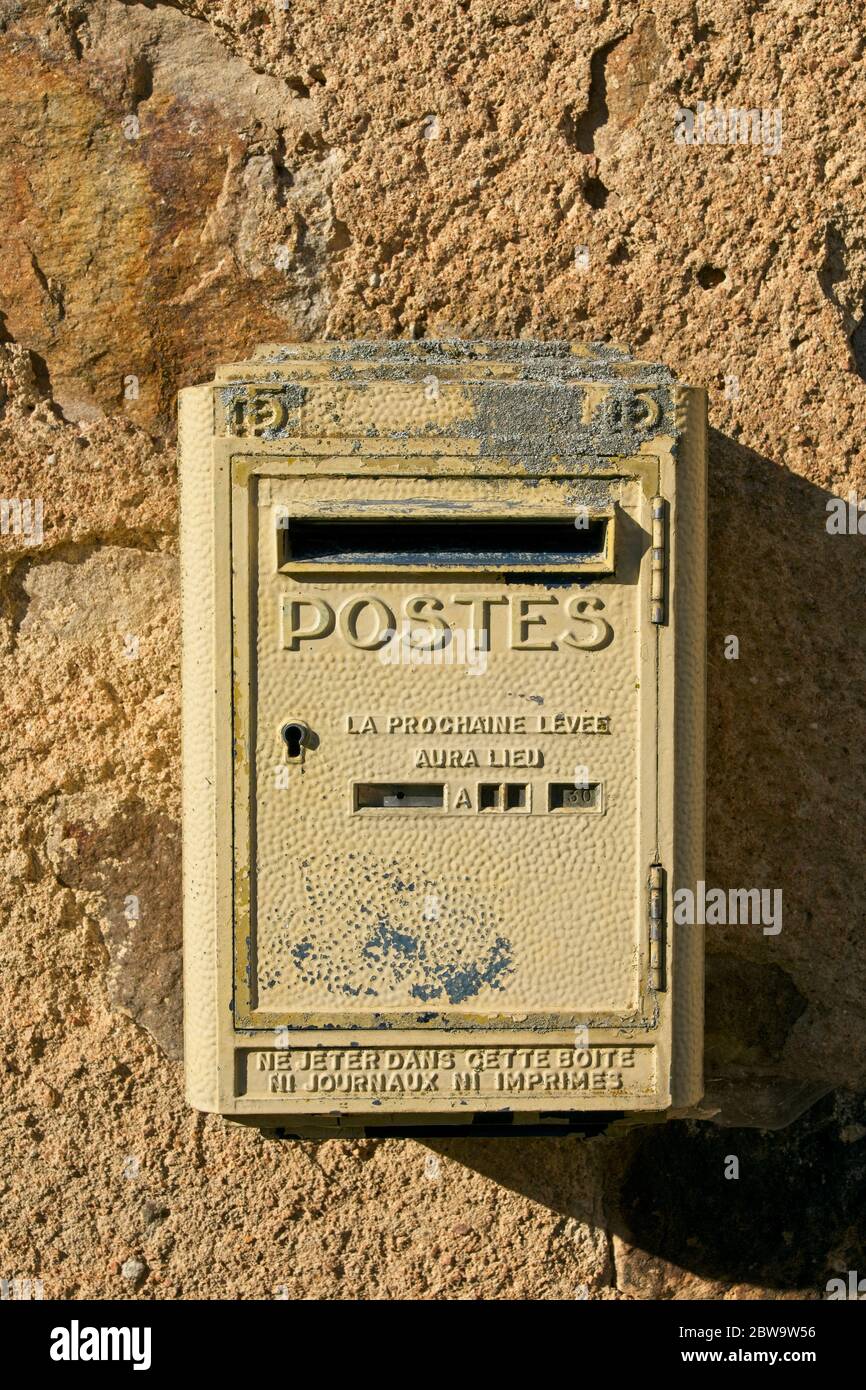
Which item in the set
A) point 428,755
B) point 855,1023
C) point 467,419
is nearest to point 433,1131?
point 428,755

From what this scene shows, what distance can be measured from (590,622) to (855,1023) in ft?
2.60

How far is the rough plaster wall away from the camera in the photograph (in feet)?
5.46

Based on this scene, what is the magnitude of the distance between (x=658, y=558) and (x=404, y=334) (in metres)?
0.58

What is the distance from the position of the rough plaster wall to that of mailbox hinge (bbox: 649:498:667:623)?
35cm

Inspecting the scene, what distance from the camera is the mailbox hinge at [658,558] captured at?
4.43 feet

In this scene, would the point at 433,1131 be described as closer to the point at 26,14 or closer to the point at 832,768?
the point at 832,768

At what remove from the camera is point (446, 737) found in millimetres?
1364
